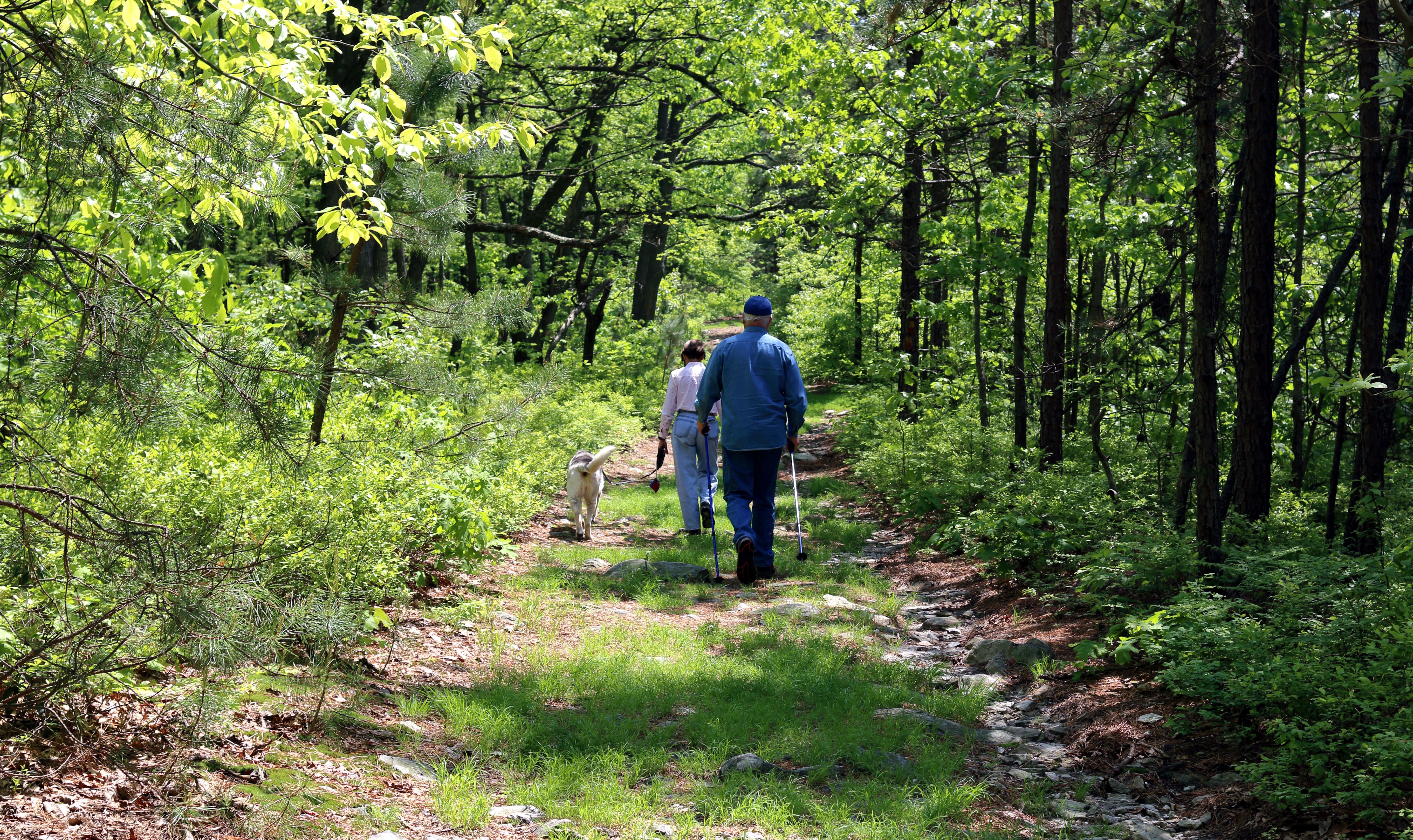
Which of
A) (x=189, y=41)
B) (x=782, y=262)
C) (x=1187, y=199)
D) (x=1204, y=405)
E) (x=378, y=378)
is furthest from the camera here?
(x=782, y=262)

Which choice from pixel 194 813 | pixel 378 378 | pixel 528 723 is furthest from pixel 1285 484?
pixel 194 813

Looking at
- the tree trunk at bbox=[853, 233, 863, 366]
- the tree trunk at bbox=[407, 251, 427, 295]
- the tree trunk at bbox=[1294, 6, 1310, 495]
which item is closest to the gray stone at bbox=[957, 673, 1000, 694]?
the tree trunk at bbox=[1294, 6, 1310, 495]

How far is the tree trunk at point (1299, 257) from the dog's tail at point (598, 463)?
19.1 feet

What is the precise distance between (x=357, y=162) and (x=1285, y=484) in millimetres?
10903

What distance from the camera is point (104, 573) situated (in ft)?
10.4

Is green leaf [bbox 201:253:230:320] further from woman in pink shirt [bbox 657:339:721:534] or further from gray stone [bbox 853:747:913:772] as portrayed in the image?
woman in pink shirt [bbox 657:339:721:534]

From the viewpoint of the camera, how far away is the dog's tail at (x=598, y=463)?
9.48 m

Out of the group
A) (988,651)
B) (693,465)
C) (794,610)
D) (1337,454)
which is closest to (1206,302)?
(1337,454)

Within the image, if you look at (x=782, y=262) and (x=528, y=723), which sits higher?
(x=782, y=262)

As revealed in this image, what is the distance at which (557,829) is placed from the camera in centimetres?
379

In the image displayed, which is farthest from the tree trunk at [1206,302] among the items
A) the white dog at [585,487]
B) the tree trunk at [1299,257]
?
the white dog at [585,487]

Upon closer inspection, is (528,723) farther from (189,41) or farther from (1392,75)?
(1392,75)

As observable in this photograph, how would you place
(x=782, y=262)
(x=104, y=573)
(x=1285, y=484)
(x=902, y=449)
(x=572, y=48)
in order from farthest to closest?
(x=782, y=262)
(x=572, y=48)
(x=902, y=449)
(x=1285, y=484)
(x=104, y=573)

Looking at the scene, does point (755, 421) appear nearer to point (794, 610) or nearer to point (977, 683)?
point (794, 610)
